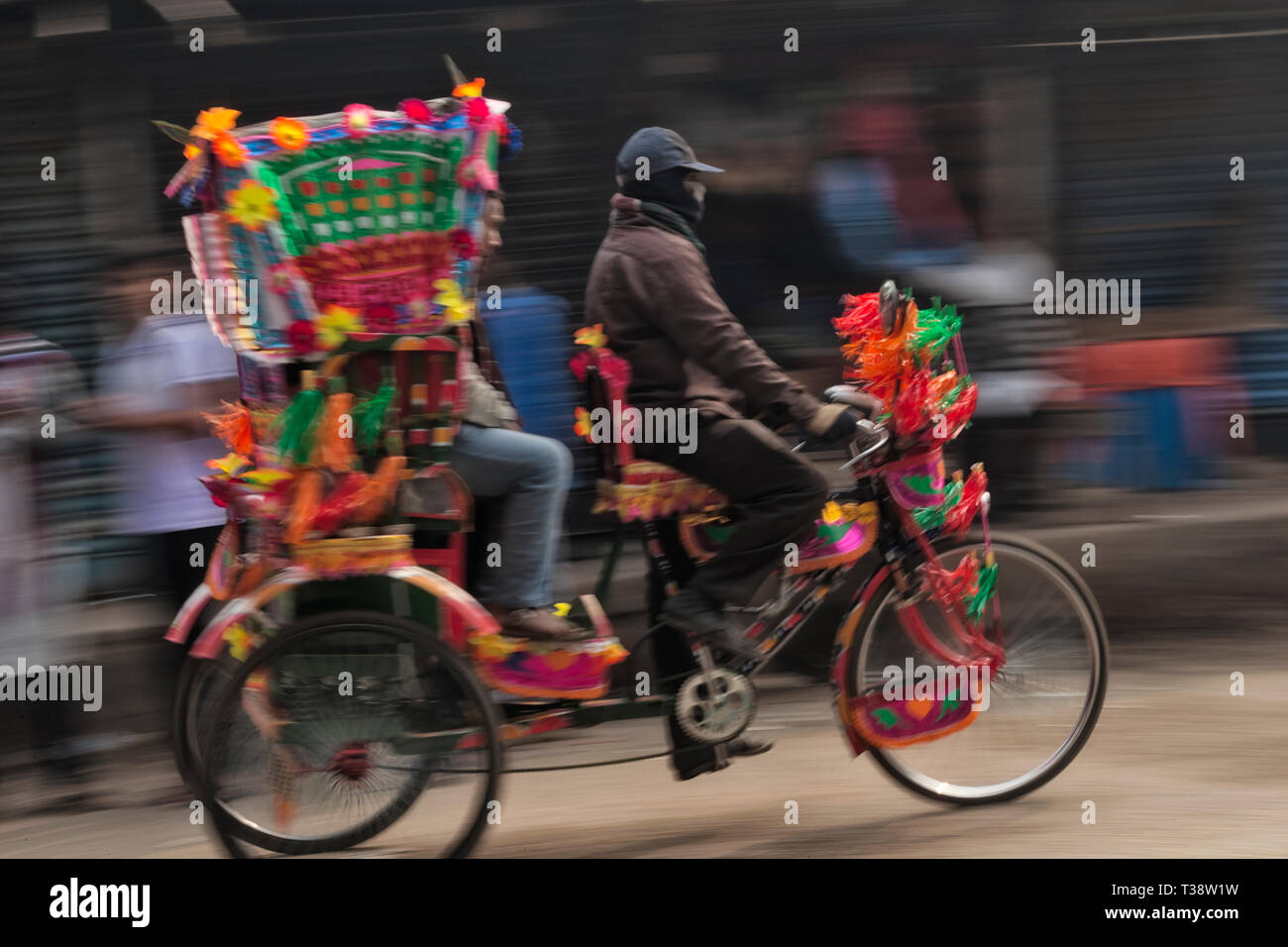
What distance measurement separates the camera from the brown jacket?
13.4ft

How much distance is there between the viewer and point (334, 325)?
12.4 ft

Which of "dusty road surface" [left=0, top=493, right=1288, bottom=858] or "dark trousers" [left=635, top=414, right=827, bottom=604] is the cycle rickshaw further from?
"dusty road surface" [left=0, top=493, right=1288, bottom=858]

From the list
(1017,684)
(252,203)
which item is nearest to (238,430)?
(252,203)

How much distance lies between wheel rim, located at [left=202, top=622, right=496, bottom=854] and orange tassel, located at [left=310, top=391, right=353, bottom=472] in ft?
1.43

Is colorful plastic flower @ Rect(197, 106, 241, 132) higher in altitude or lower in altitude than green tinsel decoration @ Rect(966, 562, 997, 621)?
higher

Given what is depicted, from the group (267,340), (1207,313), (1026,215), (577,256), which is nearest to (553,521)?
(267,340)

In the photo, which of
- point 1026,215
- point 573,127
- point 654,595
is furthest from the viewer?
point 1026,215

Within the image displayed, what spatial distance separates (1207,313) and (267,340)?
5129 millimetres

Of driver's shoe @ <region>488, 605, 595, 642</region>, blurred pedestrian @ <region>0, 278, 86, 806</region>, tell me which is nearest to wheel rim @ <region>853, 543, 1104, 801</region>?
driver's shoe @ <region>488, 605, 595, 642</region>

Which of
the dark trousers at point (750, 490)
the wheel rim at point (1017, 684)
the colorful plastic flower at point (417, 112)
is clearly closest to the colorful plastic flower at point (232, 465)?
the colorful plastic flower at point (417, 112)

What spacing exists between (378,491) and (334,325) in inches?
17.2

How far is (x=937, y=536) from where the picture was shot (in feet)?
Result: 14.0

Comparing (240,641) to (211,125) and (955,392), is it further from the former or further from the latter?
(955,392)
